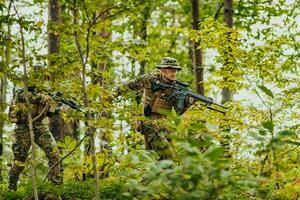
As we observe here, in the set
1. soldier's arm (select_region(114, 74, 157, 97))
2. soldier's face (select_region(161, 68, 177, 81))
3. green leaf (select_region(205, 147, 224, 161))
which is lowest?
green leaf (select_region(205, 147, 224, 161))

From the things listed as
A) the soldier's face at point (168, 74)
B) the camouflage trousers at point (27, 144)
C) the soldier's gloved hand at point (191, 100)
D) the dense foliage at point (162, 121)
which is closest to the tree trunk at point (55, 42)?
the camouflage trousers at point (27, 144)

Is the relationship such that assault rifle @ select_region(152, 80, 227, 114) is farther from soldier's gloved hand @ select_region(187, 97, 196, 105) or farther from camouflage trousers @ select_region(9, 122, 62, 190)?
camouflage trousers @ select_region(9, 122, 62, 190)

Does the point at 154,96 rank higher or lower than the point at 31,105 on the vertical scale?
higher

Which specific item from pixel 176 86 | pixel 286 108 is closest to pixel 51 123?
pixel 176 86

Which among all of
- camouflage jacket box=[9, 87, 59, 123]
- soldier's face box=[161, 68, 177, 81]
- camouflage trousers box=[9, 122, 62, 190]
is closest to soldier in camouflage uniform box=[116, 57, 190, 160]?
soldier's face box=[161, 68, 177, 81]

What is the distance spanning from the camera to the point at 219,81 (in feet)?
27.0

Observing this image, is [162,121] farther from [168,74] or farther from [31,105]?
[31,105]

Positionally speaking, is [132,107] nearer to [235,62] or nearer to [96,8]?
[96,8]

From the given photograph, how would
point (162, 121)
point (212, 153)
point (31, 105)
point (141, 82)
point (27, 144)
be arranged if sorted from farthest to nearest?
1. point (27, 144)
2. point (141, 82)
3. point (31, 105)
4. point (162, 121)
5. point (212, 153)

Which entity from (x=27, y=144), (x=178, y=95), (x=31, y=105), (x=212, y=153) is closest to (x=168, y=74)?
(x=178, y=95)

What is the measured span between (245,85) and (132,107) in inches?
134

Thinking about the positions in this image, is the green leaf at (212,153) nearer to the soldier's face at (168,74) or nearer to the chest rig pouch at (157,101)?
the chest rig pouch at (157,101)

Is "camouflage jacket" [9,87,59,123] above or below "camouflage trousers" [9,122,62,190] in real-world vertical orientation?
above

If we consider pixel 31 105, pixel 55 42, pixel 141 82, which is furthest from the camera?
pixel 55 42
